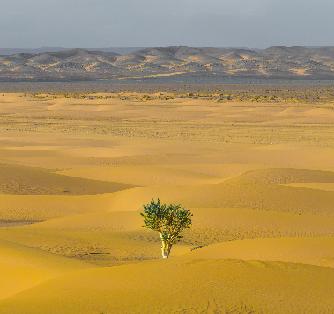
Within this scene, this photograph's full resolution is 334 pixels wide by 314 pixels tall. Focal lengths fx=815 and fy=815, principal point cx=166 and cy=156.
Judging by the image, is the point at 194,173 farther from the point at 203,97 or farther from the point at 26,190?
the point at 203,97

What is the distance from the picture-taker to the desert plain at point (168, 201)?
35.3 feet

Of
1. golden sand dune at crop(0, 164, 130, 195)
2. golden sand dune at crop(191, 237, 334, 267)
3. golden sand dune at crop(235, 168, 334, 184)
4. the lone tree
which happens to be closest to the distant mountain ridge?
golden sand dune at crop(0, 164, 130, 195)

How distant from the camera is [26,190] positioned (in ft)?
91.5

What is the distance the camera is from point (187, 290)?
35.0 feet

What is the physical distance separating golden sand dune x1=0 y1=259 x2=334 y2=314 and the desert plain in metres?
0.03

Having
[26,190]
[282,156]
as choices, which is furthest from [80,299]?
[282,156]

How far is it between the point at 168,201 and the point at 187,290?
42.6 feet

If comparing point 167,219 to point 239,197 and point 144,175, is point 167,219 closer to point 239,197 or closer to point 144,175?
point 239,197

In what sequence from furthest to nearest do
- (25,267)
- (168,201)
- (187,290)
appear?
(168,201) → (25,267) → (187,290)

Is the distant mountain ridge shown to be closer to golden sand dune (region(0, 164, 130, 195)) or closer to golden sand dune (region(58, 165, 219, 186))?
golden sand dune (region(58, 165, 219, 186))

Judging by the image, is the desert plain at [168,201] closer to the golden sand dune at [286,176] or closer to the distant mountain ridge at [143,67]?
the golden sand dune at [286,176]

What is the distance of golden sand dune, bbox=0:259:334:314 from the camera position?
33.2 feet

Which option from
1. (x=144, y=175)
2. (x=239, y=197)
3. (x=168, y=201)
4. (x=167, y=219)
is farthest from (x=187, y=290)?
(x=144, y=175)

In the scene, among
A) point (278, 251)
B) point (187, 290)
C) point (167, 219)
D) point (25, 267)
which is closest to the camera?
point (187, 290)
